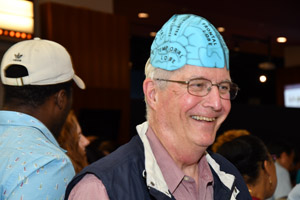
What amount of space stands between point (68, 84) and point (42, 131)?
234 millimetres

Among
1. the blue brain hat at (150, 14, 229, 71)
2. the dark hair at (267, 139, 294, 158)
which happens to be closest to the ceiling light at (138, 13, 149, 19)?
the dark hair at (267, 139, 294, 158)

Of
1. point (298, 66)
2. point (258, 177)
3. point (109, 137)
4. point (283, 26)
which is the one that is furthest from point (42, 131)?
point (298, 66)

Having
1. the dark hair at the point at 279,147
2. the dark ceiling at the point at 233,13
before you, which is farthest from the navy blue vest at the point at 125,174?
the dark ceiling at the point at 233,13

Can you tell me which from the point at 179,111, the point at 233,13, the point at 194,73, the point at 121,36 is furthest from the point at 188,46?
the point at 233,13

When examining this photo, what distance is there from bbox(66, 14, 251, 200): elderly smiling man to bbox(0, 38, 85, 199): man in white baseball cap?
0.28 m

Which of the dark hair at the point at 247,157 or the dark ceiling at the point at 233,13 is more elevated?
the dark ceiling at the point at 233,13

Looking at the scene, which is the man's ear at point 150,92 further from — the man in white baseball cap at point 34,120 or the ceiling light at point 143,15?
the ceiling light at point 143,15

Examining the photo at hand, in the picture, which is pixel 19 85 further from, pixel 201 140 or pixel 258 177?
pixel 258 177

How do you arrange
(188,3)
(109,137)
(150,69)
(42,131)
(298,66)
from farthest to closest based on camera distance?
1. (298,66)
2. (188,3)
3. (109,137)
4. (42,131)
5. (150,69)

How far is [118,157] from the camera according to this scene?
134 centimetres

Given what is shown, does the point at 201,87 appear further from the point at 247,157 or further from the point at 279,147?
the point at 279,147

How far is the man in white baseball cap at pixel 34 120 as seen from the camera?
1566 mm

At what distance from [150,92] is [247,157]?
129 cm

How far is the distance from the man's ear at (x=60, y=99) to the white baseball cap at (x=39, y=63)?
1.6 inches
